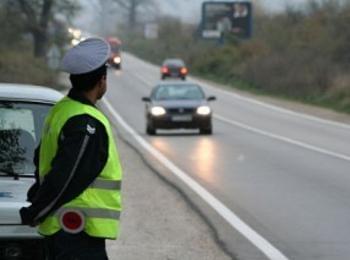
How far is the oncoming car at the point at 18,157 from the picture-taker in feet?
19.1

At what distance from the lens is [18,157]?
676 cm

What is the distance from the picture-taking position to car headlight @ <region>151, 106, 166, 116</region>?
28938 millimetres

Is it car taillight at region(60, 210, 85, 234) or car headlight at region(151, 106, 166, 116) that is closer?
car taillight at region(60, 210, 85, 234)

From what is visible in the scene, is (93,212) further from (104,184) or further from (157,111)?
(157,111)

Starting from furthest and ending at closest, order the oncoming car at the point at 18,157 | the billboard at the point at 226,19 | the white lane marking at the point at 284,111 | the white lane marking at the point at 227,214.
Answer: the billboard at the point at 226,19 < the white lane marking at the point at 284,111 < the white lane marking at the point at 227,214 < the oncoming car at the point at 18,157

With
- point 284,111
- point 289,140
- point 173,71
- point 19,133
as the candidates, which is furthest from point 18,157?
point 173,71

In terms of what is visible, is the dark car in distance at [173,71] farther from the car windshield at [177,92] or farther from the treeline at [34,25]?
the car windshield at [177,92]

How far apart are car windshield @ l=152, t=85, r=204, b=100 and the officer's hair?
2505 centimetres

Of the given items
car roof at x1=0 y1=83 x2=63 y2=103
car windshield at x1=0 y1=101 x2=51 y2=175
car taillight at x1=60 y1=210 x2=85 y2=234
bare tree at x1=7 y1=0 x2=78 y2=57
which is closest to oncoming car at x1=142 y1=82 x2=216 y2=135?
car roof at x1=0 y1=83 x2=63 y2=103

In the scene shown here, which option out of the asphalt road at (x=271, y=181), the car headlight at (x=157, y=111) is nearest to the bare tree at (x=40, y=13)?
the asphalt road at (x=271, y=181)

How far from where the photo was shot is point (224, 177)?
54.5ft

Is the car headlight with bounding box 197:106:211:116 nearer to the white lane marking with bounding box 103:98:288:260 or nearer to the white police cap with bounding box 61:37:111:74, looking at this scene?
the white lane marking with bounding box 103:98:288:260

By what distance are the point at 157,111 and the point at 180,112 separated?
25.3 inches

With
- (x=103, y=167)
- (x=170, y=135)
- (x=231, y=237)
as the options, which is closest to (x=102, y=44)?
(x=103, y=167)
